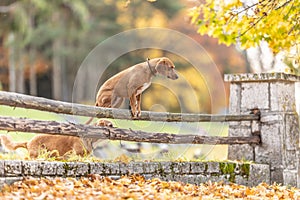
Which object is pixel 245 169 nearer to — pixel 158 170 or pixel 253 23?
pixel 158 170

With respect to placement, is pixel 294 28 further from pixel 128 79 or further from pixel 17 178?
pixel 17 178

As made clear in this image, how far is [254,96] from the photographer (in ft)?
27.7

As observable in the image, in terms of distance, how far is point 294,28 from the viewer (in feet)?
28.8

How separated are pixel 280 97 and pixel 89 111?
294cm

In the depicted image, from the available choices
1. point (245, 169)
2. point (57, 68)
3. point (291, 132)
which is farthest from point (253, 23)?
point (57, 68)

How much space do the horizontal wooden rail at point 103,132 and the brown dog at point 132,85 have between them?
0.29 meters

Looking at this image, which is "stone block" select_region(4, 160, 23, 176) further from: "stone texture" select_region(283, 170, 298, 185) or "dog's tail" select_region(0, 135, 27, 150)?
"stone texture" select_region(283, 170, 298, 185)

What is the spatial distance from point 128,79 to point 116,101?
0.32m

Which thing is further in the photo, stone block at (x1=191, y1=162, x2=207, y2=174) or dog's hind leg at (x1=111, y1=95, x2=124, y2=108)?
stone block at (x1=191, y1=162, x2=207, y2=174)

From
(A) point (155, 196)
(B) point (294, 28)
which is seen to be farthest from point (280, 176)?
(A) point (155, 196)

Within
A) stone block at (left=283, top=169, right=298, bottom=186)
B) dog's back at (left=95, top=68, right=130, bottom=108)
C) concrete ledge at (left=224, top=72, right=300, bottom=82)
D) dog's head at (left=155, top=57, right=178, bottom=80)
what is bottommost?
stone block at (left=283, top=169, right=298, bottom=186)

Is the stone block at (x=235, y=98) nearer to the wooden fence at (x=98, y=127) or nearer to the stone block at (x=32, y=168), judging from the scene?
the wooden fence at (x=98, y=127)

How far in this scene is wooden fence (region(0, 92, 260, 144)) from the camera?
5.90 m

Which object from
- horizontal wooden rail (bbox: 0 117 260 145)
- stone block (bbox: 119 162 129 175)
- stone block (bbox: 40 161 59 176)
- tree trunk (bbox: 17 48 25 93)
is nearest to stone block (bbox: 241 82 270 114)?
horizontal wooden rail (bbox: 0 117 260 145)
